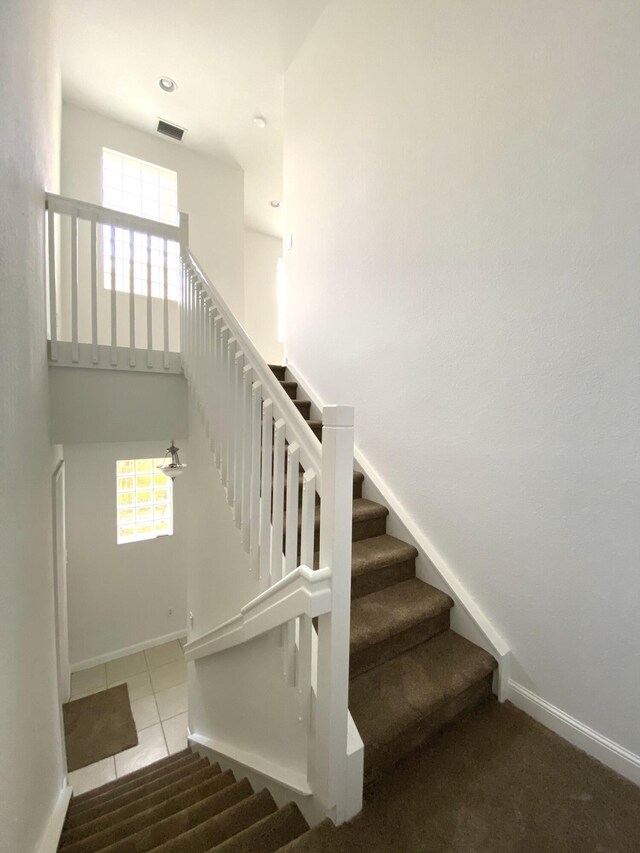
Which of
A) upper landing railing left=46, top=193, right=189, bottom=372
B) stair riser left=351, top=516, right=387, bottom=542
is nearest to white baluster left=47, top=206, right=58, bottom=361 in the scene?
upper landing railing left=46, top=193, right=189, bottom=372

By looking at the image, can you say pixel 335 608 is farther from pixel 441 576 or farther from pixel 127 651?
pixel 127 651

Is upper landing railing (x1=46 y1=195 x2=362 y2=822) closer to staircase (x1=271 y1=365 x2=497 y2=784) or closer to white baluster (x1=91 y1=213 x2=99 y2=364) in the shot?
white baluster (x1=91 y1=213 x2=99 y2=364)

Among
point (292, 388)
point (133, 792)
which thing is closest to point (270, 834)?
point (133, 792)

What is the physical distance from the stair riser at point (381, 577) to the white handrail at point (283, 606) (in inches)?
21.0

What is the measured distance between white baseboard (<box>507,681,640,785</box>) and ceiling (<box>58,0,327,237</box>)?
14.7ft

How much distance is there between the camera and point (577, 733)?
1.39m

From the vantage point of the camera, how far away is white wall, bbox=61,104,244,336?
3656 millimetres

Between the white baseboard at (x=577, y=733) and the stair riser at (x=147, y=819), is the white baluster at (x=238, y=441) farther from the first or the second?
Result: the white baseboard at (x=577, y=733)

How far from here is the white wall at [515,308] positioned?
129cm

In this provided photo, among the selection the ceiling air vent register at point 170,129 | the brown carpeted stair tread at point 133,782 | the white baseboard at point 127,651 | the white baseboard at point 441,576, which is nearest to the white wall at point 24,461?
the brown carpeted stair tread at point 133,782

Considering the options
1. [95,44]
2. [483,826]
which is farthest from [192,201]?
[483,826]

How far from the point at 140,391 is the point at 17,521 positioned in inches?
52.8

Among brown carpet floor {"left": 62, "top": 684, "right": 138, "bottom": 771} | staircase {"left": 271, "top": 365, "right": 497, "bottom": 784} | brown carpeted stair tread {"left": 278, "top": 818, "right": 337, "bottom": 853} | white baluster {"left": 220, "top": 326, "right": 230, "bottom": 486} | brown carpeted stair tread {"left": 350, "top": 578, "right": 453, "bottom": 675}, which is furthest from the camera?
brown carpet floor {"left": 62, "top": 684, "right": 138, "bottom": 771}

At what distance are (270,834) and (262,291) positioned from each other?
19.7ft
